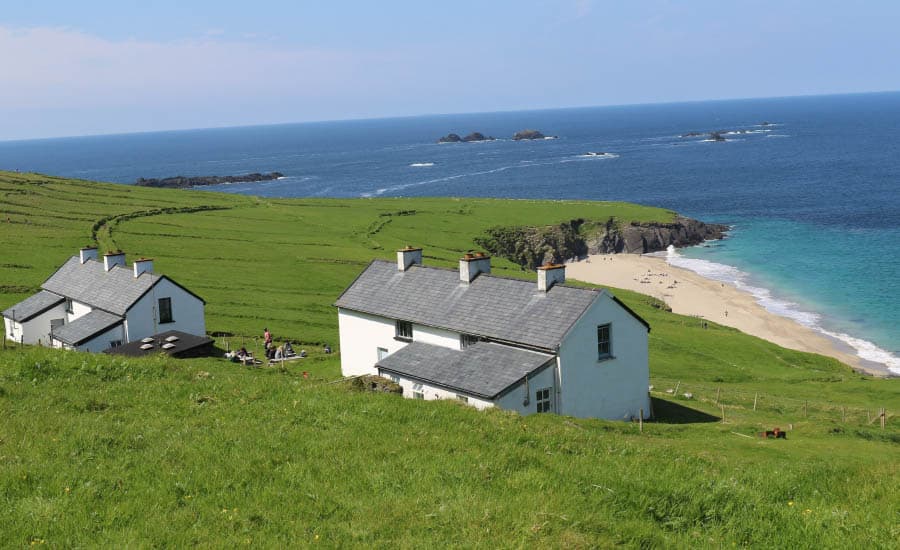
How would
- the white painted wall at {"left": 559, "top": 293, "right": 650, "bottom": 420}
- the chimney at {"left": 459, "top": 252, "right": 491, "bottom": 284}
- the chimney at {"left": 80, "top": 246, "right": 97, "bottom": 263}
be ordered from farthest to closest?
the chimney at {"left": 80, "top": 246, "right": 97, "bottom": 263}, the chimney at {"left": 459, "top": 252, "right": 491, "bottom": 284}, the white painted wall at {"left": 559, "top": 293, "right": 650, "bottom": 420}

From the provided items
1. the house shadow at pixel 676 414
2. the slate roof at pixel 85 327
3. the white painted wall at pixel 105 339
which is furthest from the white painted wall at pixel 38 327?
the house shadow at pixel 676 414

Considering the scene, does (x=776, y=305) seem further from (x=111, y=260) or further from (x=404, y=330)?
(x=111, y=260)

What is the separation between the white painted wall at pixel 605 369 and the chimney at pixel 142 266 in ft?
104

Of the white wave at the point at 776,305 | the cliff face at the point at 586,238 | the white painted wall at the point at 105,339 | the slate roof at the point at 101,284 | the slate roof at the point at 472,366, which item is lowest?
the white wave at the point at 776,305

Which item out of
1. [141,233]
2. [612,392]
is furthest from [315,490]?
[141,233]

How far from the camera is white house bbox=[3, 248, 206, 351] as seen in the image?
169 feet

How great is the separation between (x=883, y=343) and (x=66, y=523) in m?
78.9

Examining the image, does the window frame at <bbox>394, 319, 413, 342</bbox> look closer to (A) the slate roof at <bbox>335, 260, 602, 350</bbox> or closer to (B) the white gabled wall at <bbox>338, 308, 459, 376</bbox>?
(B) the white gabled wall at <bbox>338, 308, 459, 376</bbox>

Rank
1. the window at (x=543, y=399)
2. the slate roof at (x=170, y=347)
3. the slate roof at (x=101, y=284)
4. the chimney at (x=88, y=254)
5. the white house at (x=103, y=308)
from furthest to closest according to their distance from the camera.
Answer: the chimney at (x=88, y=254) < the slate roof at (x=101, y=284) < the white house at (x=103, y=308) < the slate roof at (x=170, y=347) < the window at (x=543, y=399)

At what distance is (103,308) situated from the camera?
53.5m

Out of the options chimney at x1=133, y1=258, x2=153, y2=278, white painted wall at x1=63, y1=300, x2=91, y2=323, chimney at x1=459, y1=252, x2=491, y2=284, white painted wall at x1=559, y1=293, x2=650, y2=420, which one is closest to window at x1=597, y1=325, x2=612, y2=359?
white painted wall at x1=559, y1=293, x2=650, y2=420

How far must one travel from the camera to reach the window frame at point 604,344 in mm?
38688

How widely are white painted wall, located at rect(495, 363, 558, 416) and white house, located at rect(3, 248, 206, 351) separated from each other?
2870 cm

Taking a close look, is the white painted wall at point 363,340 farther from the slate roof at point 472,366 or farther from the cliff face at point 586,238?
the cliff face at point 586,238
